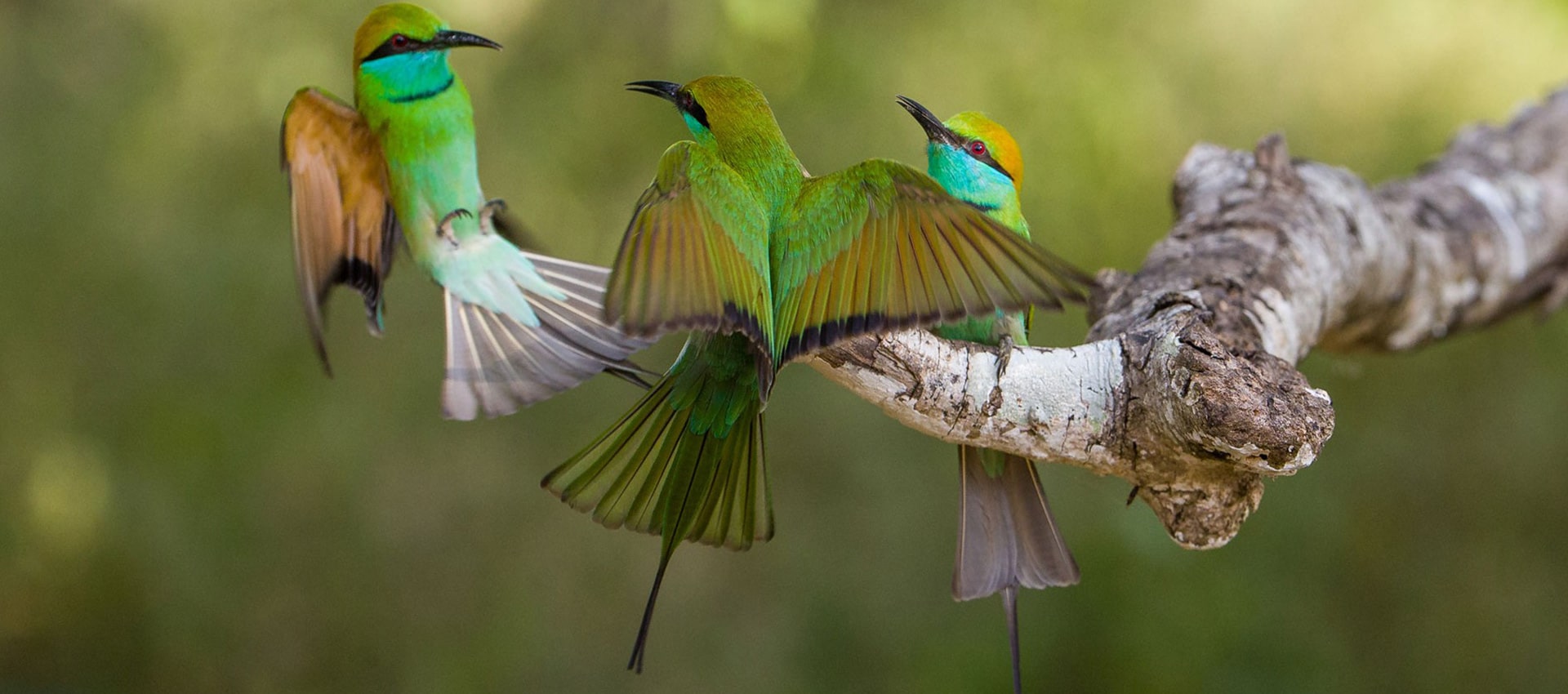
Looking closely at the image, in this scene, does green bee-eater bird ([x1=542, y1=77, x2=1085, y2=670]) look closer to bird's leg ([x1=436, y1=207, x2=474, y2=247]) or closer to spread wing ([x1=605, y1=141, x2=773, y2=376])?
spread wing ([x1=605, y1=141, x2=773, y2=376])

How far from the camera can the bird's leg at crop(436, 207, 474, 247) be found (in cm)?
115

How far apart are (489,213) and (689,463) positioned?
36cm

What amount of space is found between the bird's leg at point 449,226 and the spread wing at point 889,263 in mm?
358

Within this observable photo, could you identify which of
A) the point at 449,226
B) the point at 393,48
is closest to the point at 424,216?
the point at 449,226

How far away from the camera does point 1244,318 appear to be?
1285mm

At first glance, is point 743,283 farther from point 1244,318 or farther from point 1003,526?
point 1244,318

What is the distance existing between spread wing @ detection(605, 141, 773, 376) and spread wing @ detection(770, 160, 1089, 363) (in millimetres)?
27

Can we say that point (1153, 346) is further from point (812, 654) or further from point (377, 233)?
point (812, 654)

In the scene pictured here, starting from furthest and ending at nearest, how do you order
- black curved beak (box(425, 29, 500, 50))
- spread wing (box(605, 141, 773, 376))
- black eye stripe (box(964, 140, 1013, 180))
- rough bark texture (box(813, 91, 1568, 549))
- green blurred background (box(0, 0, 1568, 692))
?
green blurred background (box(0, 0, 1568, 692)) → black eye stripe (box(964, 140, 1013, 180)) → black curved beak (box(425, 29, 500, 50)) → rough bark texture (box(813, 91, 1568, 549)) → spread wing (box(605, 141, 773, 376))

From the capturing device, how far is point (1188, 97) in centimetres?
268

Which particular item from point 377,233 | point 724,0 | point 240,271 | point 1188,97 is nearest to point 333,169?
point 377,233

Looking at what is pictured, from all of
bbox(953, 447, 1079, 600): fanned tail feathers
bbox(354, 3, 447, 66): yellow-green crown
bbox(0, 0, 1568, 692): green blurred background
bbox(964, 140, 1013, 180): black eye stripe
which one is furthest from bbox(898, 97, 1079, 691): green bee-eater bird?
bbox(0, 0, 1568, 692): green blurred background

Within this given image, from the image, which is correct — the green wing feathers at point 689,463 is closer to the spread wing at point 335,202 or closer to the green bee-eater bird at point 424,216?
the green bee-eater bird at point 424,216

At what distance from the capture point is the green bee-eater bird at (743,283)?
854mm
